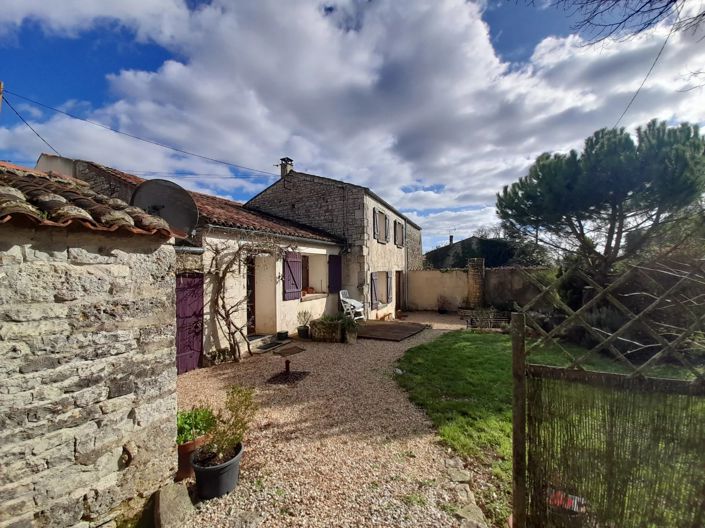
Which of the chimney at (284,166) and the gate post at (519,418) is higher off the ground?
the chimney at (284,166)

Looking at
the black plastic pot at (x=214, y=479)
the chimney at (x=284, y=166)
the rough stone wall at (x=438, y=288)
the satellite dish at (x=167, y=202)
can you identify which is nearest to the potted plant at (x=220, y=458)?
the black plastic pot at (x=214, y=479)

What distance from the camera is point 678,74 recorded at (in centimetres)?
307

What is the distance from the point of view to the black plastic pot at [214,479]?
114 inches

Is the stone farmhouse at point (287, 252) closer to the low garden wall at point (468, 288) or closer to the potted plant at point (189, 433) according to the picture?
the low garden wall at point (468, 288)

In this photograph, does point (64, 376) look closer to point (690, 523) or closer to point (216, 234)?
point (690, 523)

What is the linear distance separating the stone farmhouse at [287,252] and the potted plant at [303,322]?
0.16 meters

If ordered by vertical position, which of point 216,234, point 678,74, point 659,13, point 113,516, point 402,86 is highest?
point 402,86

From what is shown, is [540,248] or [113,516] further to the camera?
[540,248]

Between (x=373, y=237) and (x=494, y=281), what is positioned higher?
(x=373, y=237)

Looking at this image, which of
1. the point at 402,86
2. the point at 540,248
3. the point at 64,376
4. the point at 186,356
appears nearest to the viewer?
the point at 64,376

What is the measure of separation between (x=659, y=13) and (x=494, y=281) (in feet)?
47.0

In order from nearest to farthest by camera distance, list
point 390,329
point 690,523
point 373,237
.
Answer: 1. point 690,523
2. point 390,329
3. point 373,237

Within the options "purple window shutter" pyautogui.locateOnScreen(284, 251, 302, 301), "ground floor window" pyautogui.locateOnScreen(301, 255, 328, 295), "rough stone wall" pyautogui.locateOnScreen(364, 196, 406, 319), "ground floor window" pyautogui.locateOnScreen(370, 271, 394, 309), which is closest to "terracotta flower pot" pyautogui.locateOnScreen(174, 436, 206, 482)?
"purple window shutter" pyautogui.locateOnScreen(284, 251, 302, 301)

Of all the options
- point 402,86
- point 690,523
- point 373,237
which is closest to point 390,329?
point 373,237
